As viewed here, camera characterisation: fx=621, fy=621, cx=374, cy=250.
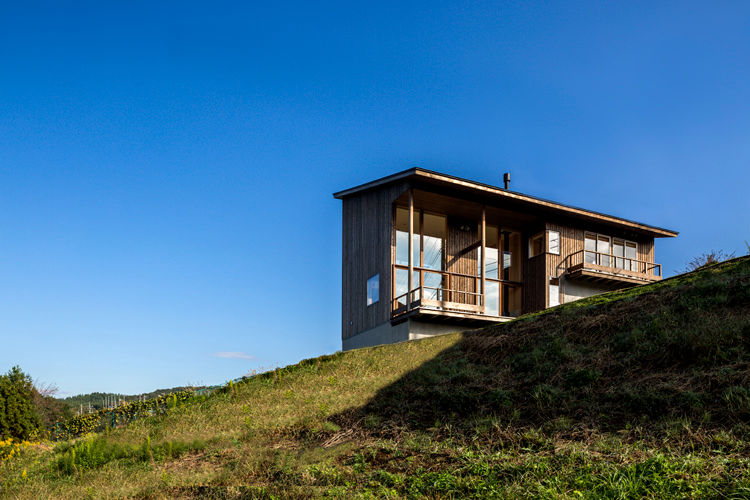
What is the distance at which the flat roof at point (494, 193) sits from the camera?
1925 centimetres

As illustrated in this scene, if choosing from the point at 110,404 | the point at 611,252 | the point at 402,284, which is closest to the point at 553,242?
the point at 611,252

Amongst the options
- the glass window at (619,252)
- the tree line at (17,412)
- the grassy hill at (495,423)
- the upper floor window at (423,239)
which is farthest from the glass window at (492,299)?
the tree line at (17,412)

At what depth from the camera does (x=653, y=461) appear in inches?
241

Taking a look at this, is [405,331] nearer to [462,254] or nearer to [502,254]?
[462,254]

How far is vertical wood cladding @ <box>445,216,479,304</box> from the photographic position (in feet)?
71.7

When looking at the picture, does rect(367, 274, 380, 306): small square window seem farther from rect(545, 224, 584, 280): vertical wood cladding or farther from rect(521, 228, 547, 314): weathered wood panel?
rect(545, 224, 584, 280): vertical wood cladding

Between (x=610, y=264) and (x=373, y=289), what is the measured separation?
10.1 meters

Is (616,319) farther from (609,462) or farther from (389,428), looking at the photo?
(609,462)

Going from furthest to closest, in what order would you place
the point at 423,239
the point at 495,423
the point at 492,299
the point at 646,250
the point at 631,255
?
the point at 646,250, the point at 631,255, the point at 492,299, the point at 423,239, the point at 495,423

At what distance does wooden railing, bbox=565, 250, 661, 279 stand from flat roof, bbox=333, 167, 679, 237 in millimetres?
1323

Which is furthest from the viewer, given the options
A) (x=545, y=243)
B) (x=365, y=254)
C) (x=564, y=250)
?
(x=564, y=250)

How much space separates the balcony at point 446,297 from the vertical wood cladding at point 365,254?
0.52 metres

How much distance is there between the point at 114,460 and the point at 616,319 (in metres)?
9.47

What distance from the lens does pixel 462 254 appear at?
22281 mm
